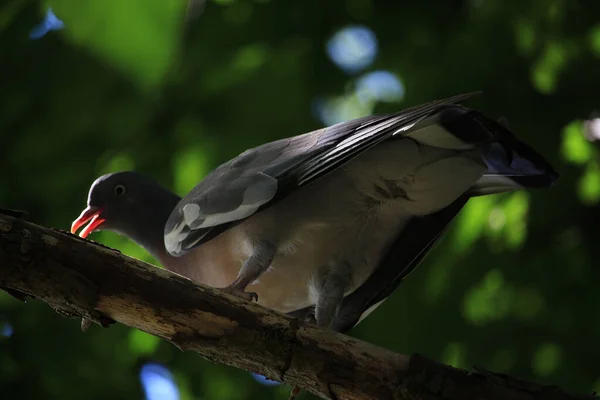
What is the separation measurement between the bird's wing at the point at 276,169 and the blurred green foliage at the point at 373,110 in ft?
2.04

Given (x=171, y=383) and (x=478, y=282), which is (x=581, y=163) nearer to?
(x=478, y=282)

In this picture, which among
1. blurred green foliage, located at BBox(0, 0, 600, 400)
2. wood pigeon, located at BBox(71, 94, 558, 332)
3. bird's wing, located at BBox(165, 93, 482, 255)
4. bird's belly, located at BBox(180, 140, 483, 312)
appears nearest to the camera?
bird's wing, located at BBox(165, 93, 482, 255)

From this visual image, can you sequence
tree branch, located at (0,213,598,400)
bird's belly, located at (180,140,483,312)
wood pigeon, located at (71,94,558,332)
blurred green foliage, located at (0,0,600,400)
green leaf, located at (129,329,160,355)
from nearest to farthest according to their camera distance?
1. tree branch, located at (0,213,598,400)
2. wood pigeon, located at (71,94,558,332)
3. bird's belly, located at (180,140,483,312)
4. blurred green foliage, located at (0,0,600,400)
5. green leaf, located at (129,329,160,355)

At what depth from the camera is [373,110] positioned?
400 centimetres

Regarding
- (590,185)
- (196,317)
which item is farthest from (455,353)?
(196,317)

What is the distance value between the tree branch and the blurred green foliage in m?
1.28

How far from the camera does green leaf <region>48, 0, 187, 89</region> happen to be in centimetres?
154

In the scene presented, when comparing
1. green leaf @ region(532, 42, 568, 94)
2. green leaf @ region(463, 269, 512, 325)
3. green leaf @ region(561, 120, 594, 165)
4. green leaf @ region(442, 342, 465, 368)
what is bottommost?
green leaf @ region(442, 342, 465, 368)

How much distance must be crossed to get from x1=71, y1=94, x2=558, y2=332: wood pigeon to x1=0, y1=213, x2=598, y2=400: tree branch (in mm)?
462

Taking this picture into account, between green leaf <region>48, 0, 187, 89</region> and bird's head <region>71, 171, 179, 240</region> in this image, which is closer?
green leaf <region>48, 0, 187, 89</region>

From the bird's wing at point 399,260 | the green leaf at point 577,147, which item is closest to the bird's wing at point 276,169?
the bird's wing at point 399,260

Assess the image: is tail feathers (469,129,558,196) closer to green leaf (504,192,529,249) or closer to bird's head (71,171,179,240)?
green leaf (504,192,529,249)

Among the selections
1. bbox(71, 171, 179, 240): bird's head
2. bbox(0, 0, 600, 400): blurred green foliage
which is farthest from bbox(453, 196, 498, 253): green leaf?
bbox(71, 171, 179, 240): bird's head

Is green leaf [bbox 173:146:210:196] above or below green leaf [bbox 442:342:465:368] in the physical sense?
above
